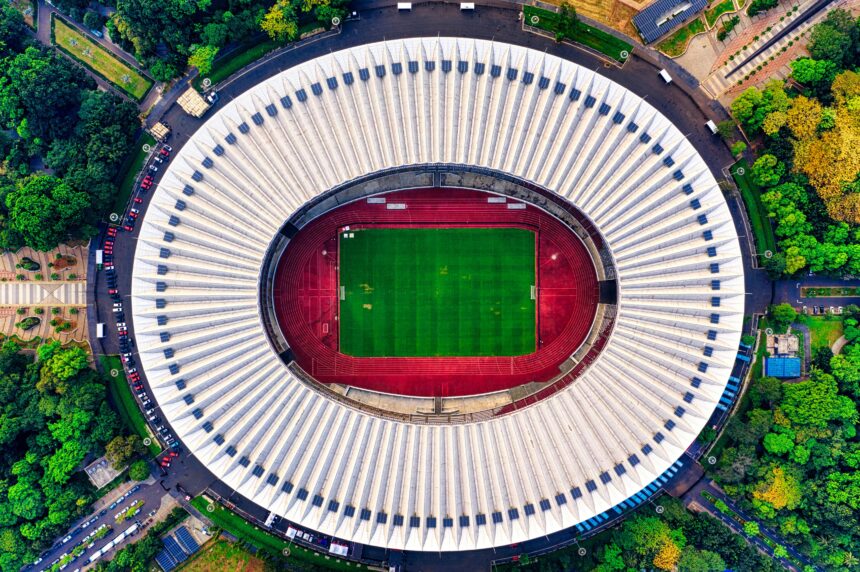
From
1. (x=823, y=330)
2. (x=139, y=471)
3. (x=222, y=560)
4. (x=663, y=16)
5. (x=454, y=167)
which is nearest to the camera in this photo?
(x=454, y=167)

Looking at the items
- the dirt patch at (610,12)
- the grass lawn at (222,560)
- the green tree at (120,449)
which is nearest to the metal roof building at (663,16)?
the dirt patch at (610,12)

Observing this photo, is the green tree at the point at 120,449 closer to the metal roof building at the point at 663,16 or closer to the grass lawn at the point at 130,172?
the grass lawn at the point at 130,172

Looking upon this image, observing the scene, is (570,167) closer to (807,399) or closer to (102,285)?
(807,399)

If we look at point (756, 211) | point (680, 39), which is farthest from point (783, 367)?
point (680, 39)

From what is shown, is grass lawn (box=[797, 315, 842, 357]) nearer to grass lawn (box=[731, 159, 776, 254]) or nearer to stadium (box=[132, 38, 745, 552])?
grass lawn (box=[731, 159, 776, 254])

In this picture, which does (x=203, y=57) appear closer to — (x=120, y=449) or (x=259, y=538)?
(x=120, y=449)

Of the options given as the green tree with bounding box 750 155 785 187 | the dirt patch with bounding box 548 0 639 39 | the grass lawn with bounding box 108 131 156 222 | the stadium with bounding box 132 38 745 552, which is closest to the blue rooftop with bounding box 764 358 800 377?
the stadium with bounding box 132 38 745 552
